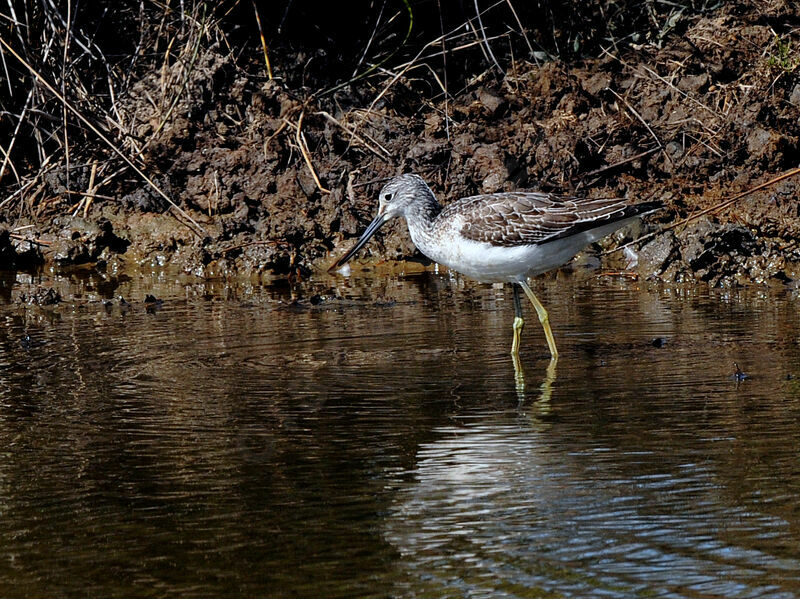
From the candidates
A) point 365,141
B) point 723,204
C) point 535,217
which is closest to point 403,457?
point 535,217

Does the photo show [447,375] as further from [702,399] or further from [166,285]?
[166,285]

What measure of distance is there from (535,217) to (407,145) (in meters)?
3.60

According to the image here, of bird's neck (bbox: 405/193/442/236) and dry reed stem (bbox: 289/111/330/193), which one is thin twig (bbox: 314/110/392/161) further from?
bird's neck (bbox: 405/193/442/236)

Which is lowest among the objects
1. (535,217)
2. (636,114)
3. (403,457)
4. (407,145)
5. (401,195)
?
(403,457)

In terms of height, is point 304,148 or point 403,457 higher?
point 304,148

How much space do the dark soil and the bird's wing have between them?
2.41 metres

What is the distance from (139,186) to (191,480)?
7.27 meters

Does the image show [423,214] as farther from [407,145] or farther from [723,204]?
[723,204]

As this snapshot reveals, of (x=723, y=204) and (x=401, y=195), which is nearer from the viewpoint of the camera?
(x=401, y=195)

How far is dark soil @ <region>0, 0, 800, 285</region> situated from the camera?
10.9 metres

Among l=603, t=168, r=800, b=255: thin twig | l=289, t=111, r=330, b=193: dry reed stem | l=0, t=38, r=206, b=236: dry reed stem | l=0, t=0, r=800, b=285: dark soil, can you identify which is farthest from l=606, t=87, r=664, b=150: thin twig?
l=0, t=38, r=206, b=236: dry reed stem

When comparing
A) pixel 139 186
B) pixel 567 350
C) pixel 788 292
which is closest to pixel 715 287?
pixel 788 292

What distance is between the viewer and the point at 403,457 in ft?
16.2

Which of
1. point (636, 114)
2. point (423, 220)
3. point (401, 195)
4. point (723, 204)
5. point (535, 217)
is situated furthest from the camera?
point (636, 114)
